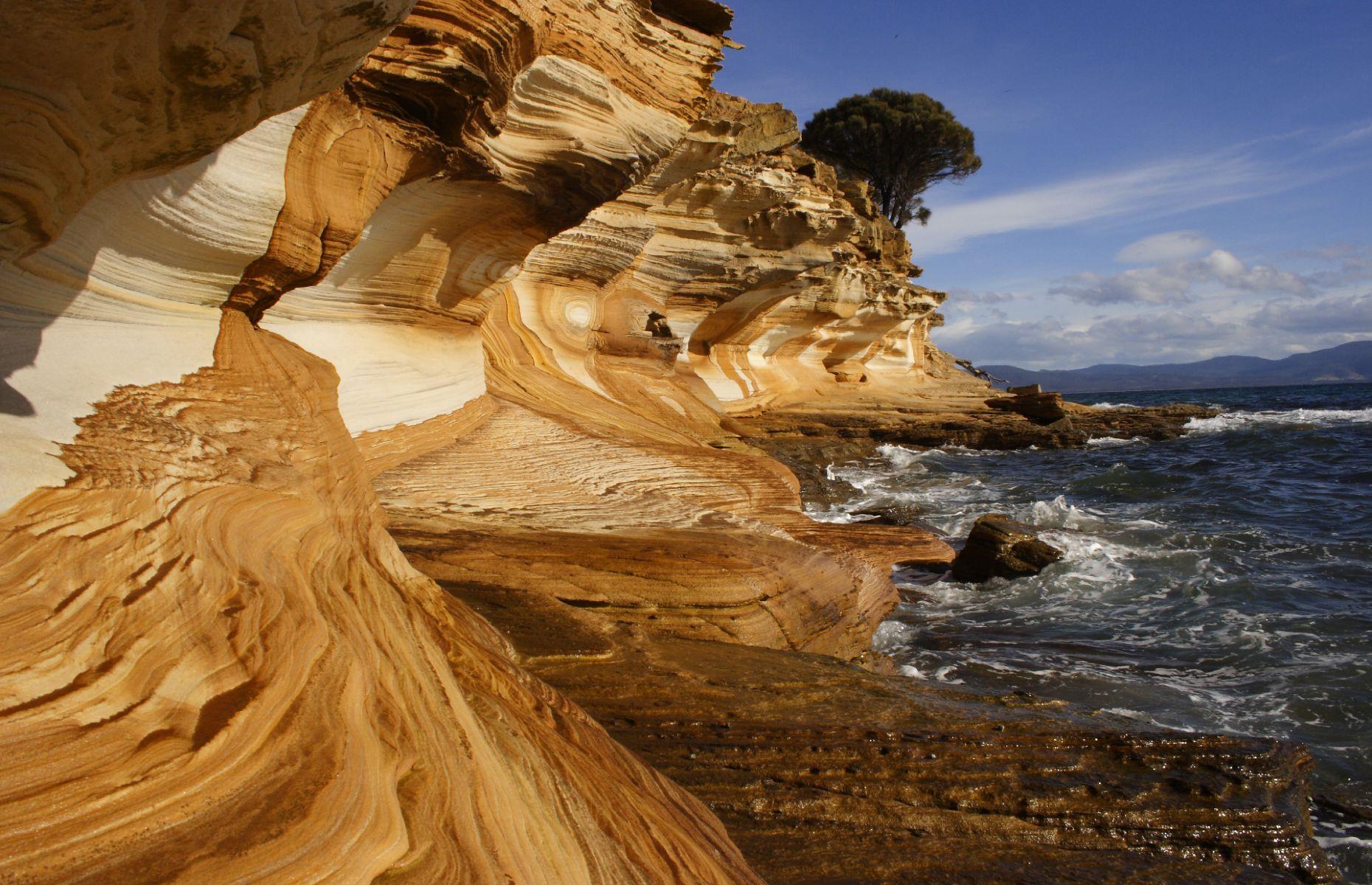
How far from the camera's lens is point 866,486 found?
43.1ft

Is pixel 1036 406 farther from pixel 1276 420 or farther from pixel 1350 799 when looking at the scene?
pixel 1350 799

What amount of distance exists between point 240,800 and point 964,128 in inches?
1531

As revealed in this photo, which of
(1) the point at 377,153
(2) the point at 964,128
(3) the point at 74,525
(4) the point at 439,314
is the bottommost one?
(3) the point at 74,525

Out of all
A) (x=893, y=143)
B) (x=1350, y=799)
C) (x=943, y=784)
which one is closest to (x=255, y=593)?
(x=943, y=784)

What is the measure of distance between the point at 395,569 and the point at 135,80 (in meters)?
1.60

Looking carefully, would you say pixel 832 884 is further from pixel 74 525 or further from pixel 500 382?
pixel 500 382

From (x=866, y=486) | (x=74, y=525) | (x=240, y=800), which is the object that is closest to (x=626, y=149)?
(x=74, y=525)

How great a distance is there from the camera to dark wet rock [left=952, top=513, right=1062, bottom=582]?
7477 mm

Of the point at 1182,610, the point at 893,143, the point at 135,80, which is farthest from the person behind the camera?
the point at 893,143

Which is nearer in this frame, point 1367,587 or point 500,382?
point 1367,587

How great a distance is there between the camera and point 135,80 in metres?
1.94

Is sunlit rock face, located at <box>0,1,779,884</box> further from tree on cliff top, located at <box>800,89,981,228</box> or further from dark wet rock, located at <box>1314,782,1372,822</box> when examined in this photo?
tree on cliff top, located at <box>800,89,981,228</box>

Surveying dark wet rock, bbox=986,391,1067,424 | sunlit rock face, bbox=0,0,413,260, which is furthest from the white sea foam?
sunlit rock face, bbox=0,0,413,260

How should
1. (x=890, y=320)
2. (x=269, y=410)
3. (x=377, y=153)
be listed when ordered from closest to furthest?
(x=269, y=410)
(x=377, y=153)
(x=890, y=320)
